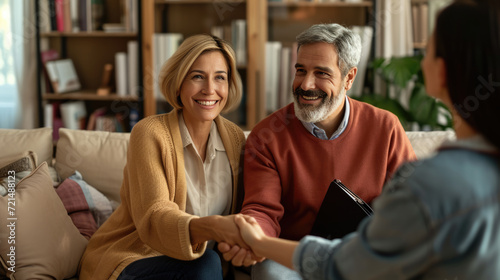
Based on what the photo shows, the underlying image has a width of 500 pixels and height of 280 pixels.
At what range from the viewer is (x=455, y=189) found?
2.61ft

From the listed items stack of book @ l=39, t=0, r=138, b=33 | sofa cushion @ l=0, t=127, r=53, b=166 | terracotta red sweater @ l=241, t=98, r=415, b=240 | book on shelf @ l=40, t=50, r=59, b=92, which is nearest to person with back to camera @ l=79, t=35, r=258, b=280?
terracotta red sweater @ l=241, t=98, r=415, b=240

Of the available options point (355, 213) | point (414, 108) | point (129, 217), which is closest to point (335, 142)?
point (355, 213)

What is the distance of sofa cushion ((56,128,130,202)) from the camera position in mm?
2086

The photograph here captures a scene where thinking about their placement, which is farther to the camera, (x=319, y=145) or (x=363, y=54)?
(x=363, y=54)

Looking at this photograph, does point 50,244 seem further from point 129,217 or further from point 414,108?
point 414,108

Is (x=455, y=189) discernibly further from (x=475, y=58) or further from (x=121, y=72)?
(x=121, y=72)

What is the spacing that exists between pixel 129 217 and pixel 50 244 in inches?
10.4

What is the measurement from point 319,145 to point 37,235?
976 millimetres

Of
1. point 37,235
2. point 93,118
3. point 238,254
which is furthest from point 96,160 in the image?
point 93,118

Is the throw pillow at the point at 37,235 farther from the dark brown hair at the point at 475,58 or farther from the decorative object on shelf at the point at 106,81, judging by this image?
the decorative object on shelf at the point at 106,81

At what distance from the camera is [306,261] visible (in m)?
1.05

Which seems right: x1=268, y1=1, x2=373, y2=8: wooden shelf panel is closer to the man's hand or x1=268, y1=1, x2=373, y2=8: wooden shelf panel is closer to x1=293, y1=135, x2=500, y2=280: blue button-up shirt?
the man's hand

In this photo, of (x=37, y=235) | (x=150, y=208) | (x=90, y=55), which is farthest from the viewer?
(x=90, y=55)

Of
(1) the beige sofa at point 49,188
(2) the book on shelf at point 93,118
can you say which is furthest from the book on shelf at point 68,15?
(1) the beige sofa at point 49,188
